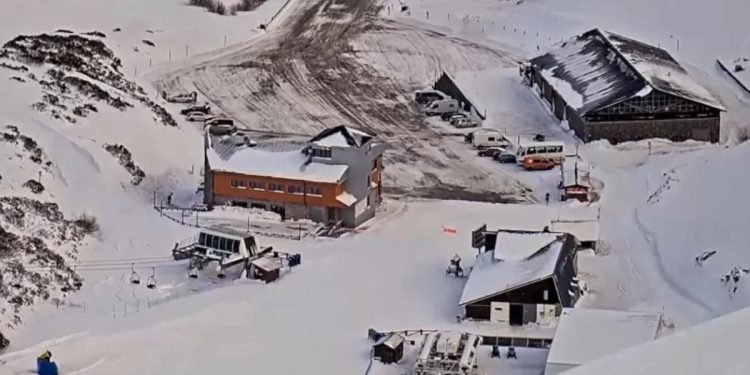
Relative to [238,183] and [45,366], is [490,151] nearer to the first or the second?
[238,183]

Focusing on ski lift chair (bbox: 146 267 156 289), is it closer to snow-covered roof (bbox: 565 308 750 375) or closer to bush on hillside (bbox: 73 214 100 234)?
bush on hillside (bbox: 73 214 100 234)

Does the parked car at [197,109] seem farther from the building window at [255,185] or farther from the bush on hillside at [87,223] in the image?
the bush on hillside at [87,223]

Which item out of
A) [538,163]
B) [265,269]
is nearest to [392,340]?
[265,269]

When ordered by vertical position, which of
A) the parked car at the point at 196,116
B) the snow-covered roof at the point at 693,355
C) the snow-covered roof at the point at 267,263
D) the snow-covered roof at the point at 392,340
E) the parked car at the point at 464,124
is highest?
the parked car at the point at 196,116

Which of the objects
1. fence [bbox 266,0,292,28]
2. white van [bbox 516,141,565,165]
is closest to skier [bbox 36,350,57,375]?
white van [bbox 516,141,565,165]

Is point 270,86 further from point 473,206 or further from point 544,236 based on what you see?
point 544,236

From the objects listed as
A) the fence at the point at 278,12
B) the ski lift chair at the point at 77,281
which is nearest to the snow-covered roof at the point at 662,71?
the fence at the point at 278,12

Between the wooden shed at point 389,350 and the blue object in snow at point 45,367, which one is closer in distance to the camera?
the blue object in snow at point 45,367
